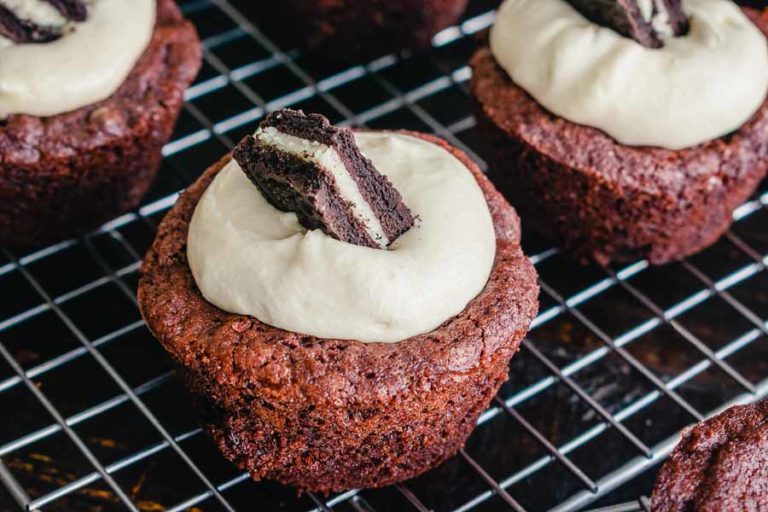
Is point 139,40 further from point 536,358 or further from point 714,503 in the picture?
point 714,503

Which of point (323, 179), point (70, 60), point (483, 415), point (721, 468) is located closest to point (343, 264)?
point (323, 179)

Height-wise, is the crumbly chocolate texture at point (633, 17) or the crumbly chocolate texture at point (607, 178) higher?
the crumbly chocolate texture at point (633, 17)

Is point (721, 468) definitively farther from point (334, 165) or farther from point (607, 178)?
point (334, 165)

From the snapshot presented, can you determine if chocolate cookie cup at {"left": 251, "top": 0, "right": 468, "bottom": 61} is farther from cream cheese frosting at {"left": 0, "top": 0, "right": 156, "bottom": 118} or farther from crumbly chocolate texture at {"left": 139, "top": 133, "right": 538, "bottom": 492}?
crumbly chocolate texture at {"left": 139, "top": 133, "right": 538, "bottom": 492}

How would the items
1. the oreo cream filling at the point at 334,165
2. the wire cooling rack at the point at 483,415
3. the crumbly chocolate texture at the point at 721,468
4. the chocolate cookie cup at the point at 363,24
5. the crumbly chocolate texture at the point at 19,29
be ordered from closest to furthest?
1. the crumbly chocolate texture at the point at 721,468
2. the oreo cream filling at the point at 334,165
3. the wire cooling rack at the point at 483,415
4. the crumbly chocolate texture at the point at 19,29
5. the chocolate cookie cup at the point at 363,24

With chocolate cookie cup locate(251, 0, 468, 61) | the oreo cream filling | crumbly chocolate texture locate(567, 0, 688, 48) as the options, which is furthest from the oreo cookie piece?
chocolate cookie cup locate(251, 0, 468, 61)

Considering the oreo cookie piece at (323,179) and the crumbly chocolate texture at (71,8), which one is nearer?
the oreo cookie piece at (323,179)

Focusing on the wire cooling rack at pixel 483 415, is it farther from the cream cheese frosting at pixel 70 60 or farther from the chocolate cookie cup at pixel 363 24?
the cream cheese frosting at pixel 70 60

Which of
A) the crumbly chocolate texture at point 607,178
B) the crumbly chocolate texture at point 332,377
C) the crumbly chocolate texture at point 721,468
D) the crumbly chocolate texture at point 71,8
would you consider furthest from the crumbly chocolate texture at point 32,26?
the crumbly chocolate texture at point 721,468
